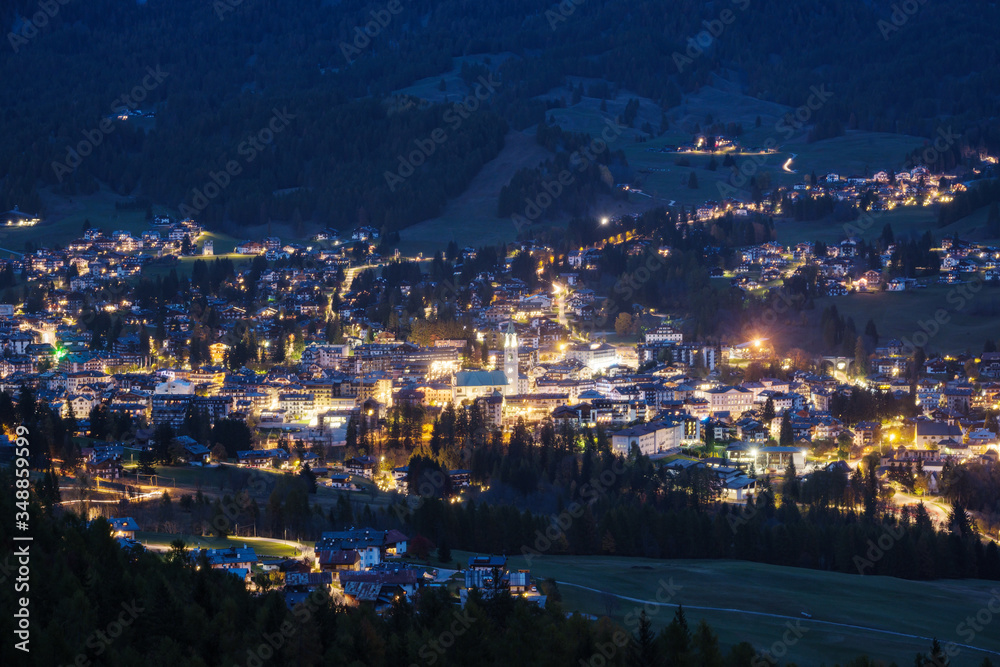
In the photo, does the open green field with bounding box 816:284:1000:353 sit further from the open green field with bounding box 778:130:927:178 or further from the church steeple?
the open green field with bounding box 778:130:927:178

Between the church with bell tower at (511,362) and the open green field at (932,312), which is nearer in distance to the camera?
the church with bell tower at (511,362)

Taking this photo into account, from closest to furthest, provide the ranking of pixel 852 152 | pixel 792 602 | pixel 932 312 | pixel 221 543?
1. pixel 792 602
2. pixel 221 543
3. pixel 932 312
4. pixel 852 152

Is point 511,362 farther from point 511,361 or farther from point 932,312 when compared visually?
point 932,312

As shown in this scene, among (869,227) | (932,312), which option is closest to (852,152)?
(869,227)

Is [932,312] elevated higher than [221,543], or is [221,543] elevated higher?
[932,312]

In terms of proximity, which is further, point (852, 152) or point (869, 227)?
point (852, 152)

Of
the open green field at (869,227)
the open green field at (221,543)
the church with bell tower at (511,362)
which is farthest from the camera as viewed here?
the open green field at (869,227)

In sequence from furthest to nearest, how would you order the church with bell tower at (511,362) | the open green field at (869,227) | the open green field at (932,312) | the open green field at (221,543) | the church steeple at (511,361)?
the open green field at (869,227)
the open green field at (932,312)
the church steeple at (511,361)
the church with bell tower at (511,362)
the open green field at (221,543)

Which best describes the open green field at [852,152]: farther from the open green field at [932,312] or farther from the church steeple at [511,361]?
the church steeple at [511,361]

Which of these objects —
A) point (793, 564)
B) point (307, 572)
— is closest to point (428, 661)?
point (307, 572)

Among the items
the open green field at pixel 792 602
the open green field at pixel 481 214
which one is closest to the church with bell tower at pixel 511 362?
the open green field at pixel 792 602

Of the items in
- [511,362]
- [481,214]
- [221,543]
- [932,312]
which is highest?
[481,214]
